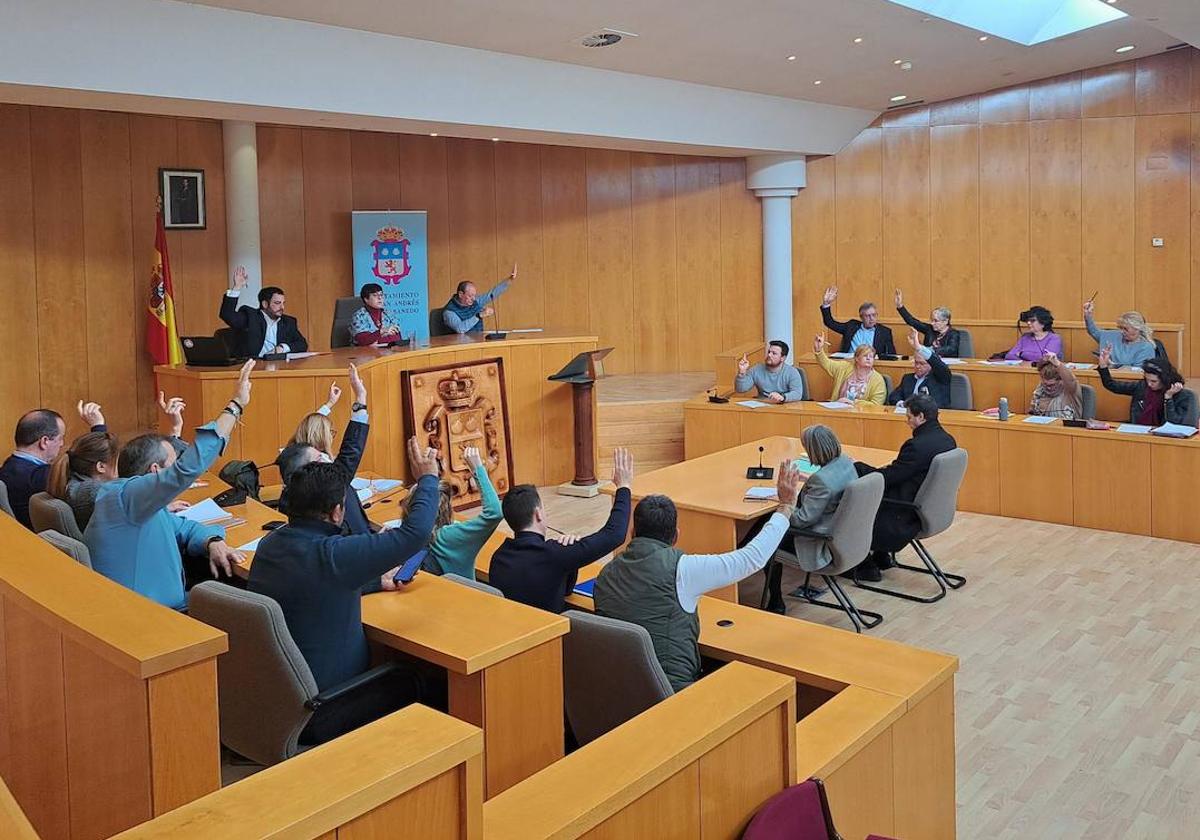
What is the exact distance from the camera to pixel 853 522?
5902mm

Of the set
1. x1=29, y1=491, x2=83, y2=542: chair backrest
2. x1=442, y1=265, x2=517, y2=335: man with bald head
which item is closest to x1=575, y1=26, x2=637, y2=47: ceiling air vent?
x1=442, y1=265, x2=517, y2=335: man with bald head

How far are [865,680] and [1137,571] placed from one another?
4311 mm

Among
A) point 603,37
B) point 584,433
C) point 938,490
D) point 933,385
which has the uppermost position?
point 603,37

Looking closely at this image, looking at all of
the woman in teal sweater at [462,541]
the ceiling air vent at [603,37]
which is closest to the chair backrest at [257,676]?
the woman in teal sweater at [462,541]

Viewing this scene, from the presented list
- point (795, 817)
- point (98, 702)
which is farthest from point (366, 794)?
point (795, 817)

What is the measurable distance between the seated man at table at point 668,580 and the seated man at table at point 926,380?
547 cm

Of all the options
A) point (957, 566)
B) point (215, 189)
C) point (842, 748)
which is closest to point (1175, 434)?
point (957, 566)

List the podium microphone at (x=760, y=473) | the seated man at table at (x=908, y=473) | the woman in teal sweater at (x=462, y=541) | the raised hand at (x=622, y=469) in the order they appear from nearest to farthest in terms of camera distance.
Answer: the raised hand at (x=622, y=469)
the woman in teal sweater at (x=462, y=541)
the seated man at table at (x=908, y=473)
the podium microphone at (x=760, y=473)

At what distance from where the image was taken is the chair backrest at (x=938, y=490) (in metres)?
6.39

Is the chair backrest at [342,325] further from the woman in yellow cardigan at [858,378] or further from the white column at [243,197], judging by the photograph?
the woman in yellow cardigan at [858,378]

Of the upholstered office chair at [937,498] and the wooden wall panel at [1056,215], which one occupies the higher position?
the wooden wall panel at [1056,215]

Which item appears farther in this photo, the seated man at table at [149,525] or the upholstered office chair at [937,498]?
the upholstered office chair at [937,498]

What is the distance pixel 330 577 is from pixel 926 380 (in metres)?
7.09

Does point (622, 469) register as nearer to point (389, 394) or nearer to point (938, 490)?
point (938, 490)
